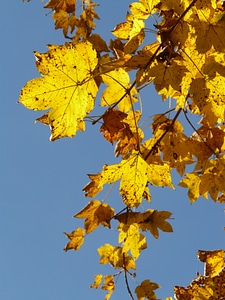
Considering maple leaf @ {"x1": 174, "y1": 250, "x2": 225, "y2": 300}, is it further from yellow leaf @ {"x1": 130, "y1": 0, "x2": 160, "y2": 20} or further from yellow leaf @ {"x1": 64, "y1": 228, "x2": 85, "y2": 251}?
yellow leaf @ {"x1": 130, "y1": 0, "x2": 160, "y2": 20}

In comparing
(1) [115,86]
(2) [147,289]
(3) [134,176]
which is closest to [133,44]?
(1) [115,86]

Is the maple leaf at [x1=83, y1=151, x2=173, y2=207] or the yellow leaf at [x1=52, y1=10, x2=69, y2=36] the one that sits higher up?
the yellow leaf at [x1=52, y1=10, x2=69, y2=36]

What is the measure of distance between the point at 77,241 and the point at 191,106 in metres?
0.80

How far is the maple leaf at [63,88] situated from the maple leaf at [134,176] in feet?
0.75

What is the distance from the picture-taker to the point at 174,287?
2066 mm

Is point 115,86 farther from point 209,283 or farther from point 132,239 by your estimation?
point 209,283

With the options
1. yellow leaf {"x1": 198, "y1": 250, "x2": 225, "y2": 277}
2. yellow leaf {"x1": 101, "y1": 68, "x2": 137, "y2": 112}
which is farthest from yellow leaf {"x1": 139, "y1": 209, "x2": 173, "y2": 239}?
yellow leaf {"x1": 101, "y1": 68, "x2": 137, "y2": 112}

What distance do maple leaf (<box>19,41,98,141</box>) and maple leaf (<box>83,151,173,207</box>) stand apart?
229mm

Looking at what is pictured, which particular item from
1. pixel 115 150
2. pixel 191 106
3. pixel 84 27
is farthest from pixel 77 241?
pixel 84 27

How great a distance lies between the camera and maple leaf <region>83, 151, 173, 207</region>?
1.39 meters

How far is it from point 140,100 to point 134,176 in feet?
1.47

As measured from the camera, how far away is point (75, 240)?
1944 mm

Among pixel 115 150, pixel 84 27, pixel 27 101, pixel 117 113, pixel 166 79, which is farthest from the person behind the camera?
pixel 84 27

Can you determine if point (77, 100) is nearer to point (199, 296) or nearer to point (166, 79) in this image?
point (166, 79)
